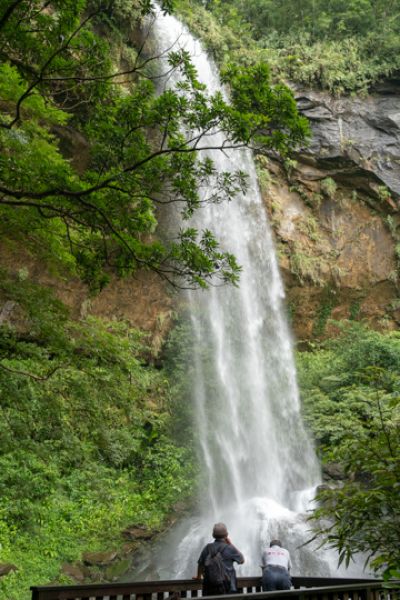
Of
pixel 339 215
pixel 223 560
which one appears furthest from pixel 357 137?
pixel 223 560

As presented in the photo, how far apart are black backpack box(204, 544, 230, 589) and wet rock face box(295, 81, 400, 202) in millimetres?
15166

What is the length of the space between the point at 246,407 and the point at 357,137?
33.1 ft

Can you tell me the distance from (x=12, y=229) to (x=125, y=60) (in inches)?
445

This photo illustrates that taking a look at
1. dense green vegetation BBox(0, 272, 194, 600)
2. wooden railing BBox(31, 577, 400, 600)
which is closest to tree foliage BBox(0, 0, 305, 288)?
dense green vegetation BBox(0, 272, 194, 600)

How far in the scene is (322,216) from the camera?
17.8 m

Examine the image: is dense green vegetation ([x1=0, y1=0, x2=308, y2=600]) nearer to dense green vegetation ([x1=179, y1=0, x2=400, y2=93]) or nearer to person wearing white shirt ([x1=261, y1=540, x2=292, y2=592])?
person wearing white shirt ([x1=261, y1=540, x2=292, y2=592])

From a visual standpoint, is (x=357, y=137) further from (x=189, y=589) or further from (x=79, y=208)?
(x=189, y=589)

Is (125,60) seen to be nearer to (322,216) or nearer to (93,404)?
(322,216)

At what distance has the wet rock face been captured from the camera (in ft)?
56.5

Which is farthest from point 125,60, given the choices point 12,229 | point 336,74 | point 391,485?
point 391,485

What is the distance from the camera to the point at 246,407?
14188mm

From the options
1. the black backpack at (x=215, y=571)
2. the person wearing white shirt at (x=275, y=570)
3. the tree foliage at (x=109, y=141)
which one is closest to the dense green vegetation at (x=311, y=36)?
the tree foliage at (x=109, y=141)

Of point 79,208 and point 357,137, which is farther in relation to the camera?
point 357,137

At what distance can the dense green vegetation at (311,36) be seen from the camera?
60.0 feet
